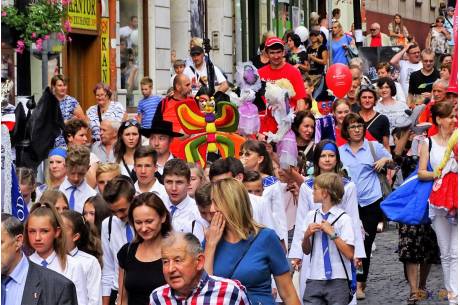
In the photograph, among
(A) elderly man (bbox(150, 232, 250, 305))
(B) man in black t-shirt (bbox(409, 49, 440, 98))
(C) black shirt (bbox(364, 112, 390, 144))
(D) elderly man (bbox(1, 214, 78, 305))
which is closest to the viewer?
(A) elderly man (bbox(150, 232, 250, 305))

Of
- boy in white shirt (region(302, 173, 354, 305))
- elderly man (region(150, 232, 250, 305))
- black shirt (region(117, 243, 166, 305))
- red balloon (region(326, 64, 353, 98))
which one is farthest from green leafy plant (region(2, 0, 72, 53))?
elderly man (region(150, 232, 250, 305))

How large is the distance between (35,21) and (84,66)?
7721mm

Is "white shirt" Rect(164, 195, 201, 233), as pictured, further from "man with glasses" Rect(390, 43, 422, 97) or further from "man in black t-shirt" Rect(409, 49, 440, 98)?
"man with glasses" Rect(390, 43, 422, 97)

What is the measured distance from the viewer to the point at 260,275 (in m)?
8.17

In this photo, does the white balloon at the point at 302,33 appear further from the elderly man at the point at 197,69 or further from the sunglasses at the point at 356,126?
the sunglasses at the point at 356,126

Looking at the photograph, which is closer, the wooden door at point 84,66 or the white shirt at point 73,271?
the white shirt at point 73,271

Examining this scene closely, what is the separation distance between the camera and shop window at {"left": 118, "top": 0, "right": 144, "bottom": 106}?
27266 mm

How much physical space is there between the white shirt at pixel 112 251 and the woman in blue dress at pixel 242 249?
1804mm

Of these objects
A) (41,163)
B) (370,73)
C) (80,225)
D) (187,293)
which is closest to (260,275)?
(187,293)

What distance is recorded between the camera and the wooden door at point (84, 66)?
83.1ft

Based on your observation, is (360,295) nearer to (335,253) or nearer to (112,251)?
(335,253)

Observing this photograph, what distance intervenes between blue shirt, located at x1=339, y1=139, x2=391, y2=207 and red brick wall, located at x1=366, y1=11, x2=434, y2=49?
32.9 metres

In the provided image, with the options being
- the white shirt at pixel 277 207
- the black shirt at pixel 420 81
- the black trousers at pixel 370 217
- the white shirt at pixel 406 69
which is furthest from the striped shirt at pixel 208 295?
the white shirt at pixel 406 69

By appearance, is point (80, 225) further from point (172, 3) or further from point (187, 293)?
point (172, 3)
